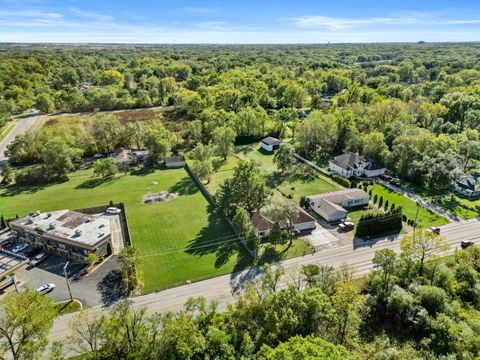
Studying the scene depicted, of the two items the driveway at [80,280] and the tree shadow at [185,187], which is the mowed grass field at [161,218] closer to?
the tree shadow at [185,187]

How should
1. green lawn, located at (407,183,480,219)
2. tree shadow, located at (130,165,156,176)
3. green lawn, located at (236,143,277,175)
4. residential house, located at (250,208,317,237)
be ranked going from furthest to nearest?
green lawn, located at (236,143,277,175) → tree shadow, located at (130,165,156,176) → green lawn, located at (407,183,480,219) → residential house, located at (250,208,317,237)

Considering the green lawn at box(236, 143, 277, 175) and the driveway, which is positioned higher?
the green lawn at box(236, 143, 277, 175)

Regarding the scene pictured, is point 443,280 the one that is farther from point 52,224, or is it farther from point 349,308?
point 52,224

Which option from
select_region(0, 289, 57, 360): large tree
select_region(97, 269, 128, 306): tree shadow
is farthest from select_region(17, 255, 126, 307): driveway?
select_region(0, 289, 57, 360): large tree

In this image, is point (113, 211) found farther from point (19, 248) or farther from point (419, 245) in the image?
point (419, 245)

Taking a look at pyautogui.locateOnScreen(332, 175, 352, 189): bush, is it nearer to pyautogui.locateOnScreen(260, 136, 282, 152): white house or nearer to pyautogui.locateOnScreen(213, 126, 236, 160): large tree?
pyautogui.locateOnScreen(260, 136, 282, 152): white house

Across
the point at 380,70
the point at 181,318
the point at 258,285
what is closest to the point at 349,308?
the point at 258,285
